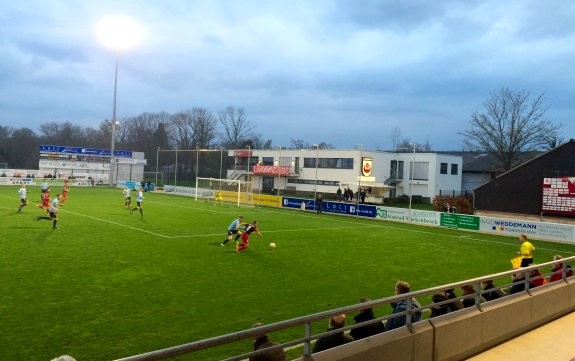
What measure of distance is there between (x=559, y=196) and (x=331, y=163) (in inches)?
1144

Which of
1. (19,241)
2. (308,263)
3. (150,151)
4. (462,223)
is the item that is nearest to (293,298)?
(308,263)

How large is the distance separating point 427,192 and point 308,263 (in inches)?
1742

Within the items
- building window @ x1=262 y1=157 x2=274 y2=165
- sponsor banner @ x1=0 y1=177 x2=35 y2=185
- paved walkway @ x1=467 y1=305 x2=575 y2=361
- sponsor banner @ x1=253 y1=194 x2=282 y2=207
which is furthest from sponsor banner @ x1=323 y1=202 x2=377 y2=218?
sponsor banner @ x1=0 y1=177 x2=35 y2=185

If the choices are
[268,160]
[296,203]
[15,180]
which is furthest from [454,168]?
[15,180]

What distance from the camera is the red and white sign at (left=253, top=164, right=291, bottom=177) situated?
6006 cm

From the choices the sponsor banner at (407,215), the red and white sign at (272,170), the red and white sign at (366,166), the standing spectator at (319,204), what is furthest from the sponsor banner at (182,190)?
the sponsor banner at (407,215)

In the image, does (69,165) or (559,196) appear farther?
(69,165)

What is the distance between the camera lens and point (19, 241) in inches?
715

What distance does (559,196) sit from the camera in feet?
104

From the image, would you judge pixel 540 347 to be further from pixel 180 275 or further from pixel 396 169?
pixel 396 169

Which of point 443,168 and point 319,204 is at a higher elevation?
point 443,168

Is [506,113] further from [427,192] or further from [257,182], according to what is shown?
[257,182]

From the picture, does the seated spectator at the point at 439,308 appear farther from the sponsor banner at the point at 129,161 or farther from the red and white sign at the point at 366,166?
the sponsor banner at the point at 129,161

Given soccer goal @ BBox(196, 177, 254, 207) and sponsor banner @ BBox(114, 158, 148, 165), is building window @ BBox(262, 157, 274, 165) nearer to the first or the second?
soccer goal @ BBox(196, 177, 254, 207)
